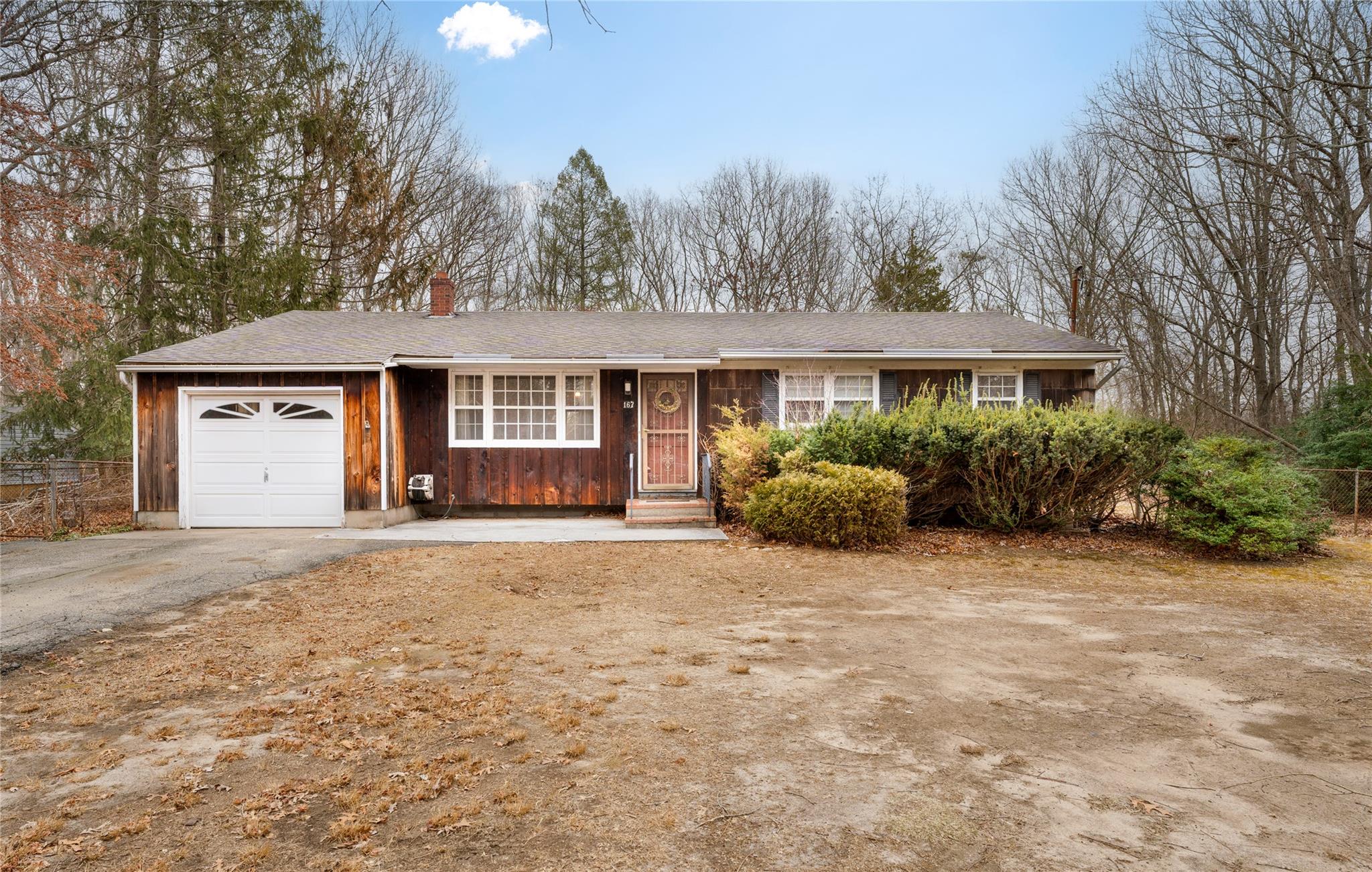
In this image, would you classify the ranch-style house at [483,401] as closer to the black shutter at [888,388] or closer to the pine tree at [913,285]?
the black shutter at [888,388]

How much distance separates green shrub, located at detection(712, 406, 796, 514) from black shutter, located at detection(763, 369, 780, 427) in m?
1.74

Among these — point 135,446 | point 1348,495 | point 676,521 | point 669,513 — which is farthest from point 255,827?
point 1348,495

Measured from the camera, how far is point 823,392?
41.0 feet

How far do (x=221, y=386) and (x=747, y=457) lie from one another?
8.41 meters

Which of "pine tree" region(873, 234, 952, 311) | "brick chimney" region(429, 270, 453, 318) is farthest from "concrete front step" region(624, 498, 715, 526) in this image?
"pine tree" region(873, 234, 952, 311)

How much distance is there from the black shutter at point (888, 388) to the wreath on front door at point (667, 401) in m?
3.77

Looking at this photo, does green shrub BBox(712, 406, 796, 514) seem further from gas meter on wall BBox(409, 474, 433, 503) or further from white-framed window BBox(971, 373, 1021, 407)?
gas meter on wall BBox(409, 474, 433, 503)

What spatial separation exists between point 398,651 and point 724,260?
22556mm

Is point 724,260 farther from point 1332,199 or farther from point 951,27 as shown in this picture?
point 1332,199

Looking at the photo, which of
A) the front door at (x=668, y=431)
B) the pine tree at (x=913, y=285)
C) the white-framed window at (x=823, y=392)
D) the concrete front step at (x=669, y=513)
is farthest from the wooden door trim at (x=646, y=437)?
the pine tree at (x=913, y=285)

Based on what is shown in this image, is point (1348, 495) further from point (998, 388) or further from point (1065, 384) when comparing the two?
point (998, 388)

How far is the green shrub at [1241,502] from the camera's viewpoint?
8383mm

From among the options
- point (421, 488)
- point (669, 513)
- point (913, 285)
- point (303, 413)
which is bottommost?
point (669, 513)

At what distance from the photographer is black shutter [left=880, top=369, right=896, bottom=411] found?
12703 millimetres
